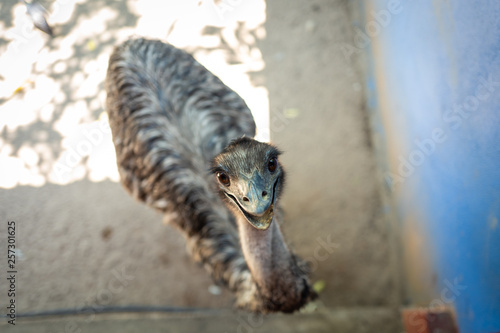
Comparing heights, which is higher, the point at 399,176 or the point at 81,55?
the point at 399,176

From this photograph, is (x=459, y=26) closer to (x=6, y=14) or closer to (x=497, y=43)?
(x=497, y=43)

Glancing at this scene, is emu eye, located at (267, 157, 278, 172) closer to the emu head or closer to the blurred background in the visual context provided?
the emu head

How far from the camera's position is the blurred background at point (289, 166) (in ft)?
6.12

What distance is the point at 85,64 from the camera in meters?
3.24

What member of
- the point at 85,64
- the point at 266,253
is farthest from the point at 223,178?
the point at 85,64

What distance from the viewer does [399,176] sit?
2.54 meters

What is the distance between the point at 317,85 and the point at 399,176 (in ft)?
3.62

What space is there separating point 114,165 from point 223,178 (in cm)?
194

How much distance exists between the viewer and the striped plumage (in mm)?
2172

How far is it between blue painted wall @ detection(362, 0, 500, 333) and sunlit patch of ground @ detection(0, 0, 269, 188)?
1.16 meters

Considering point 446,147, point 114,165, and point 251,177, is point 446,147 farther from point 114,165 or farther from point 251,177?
point 114,165

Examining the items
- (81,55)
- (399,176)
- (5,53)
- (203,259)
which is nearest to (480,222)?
(399,176)

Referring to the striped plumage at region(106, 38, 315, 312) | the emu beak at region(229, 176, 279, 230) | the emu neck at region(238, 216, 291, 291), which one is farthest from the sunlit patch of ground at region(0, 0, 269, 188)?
the emu beak at region(229, 176, 279, 230)

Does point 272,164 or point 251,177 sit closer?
point 251,177
